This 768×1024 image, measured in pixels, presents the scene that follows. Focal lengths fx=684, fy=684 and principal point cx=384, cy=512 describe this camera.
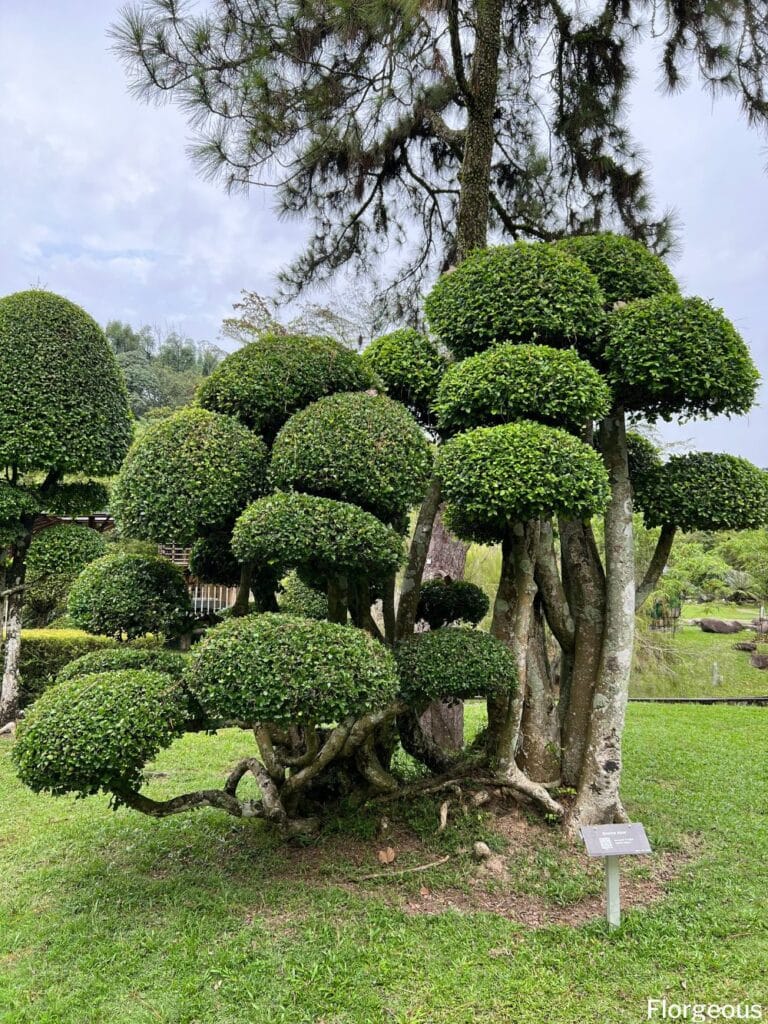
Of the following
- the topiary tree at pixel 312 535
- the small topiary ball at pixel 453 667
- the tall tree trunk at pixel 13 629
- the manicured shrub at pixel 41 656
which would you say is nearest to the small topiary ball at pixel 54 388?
the tall tree trunk at pixel 13 629

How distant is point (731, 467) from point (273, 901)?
3552 millimetres

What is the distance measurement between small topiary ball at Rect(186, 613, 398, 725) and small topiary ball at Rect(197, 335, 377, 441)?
1.24m

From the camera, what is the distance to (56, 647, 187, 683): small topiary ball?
12.0ft

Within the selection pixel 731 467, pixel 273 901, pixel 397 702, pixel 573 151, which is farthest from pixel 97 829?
pixel 573 151

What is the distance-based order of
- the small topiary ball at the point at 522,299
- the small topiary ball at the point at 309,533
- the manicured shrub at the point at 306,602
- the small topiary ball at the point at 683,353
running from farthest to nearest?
the manicured shrub at the point at 306,602 < the small topiary ball at the point at 522,299 < the small topiary ball at the point at 683,353 < the small topiary ball at the point at 309,533

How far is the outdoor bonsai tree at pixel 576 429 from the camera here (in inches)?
132

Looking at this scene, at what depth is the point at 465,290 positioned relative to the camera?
153 inches

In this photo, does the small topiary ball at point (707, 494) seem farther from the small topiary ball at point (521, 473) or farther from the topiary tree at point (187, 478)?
the topiary tree at point (187, 478)

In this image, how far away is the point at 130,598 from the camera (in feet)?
12.7

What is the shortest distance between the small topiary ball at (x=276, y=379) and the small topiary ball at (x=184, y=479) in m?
0.23

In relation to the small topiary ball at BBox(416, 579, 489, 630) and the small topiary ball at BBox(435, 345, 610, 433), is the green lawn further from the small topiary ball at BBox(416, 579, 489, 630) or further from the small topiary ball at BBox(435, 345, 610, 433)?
the small topiary ball at BBox(435, 345, 610, 433)

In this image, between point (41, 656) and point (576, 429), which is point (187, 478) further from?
point (41, 656)

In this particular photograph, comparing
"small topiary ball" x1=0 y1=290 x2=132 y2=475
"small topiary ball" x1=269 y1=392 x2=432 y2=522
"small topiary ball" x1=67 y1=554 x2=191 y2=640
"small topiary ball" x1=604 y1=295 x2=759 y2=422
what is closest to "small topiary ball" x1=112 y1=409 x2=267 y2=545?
"small topiary ball" x1=269 y1=392 x2=432 y2=522

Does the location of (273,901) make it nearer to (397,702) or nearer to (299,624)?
(397,702)
